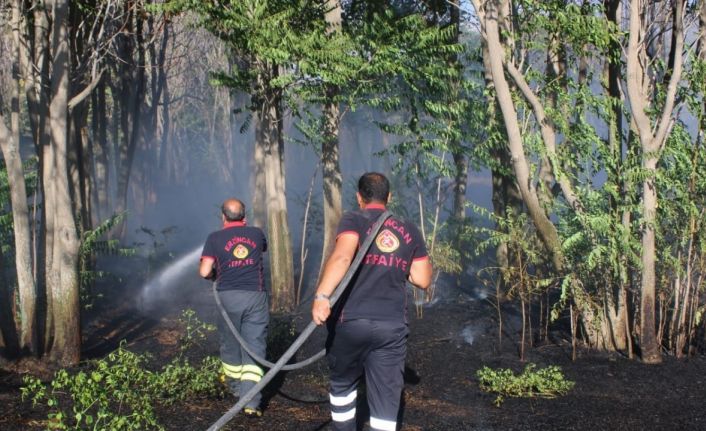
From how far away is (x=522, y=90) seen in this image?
9.78 m

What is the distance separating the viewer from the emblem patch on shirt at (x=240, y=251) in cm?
729

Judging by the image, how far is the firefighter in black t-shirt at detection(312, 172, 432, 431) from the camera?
5.18 m

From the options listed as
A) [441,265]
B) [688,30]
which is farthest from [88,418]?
Result: [441,265]

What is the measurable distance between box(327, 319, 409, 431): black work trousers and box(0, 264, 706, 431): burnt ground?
1523 millimetres

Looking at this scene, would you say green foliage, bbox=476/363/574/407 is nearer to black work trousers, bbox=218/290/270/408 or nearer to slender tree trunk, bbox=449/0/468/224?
black work trousers, bbox=218/290/270/408

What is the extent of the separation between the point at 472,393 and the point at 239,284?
2637 millimetres

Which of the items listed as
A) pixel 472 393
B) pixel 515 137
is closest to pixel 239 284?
pixel 472 393

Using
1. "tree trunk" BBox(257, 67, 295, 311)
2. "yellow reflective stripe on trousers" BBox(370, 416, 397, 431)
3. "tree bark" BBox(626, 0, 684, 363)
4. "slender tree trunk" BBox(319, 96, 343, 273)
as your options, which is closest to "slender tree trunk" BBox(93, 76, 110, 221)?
"tree trunk" BBox(257, 67, 295, 311)

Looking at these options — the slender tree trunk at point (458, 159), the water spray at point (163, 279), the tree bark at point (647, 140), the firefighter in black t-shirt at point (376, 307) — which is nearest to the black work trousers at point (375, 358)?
the firefighter in black t-shirt at point (376, 307)

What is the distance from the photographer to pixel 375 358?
5227 mm

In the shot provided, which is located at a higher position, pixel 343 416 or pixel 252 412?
pixel 343 416

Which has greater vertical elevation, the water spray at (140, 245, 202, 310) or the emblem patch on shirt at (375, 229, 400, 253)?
the emblem patch on shirt at (375, 229, 400, 253)

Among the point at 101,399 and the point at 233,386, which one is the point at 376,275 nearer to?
the point at 101,399

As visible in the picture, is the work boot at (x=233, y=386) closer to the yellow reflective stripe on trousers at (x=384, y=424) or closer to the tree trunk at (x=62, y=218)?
the yellow reflective stripe on trousers at (x=384, y=424)
